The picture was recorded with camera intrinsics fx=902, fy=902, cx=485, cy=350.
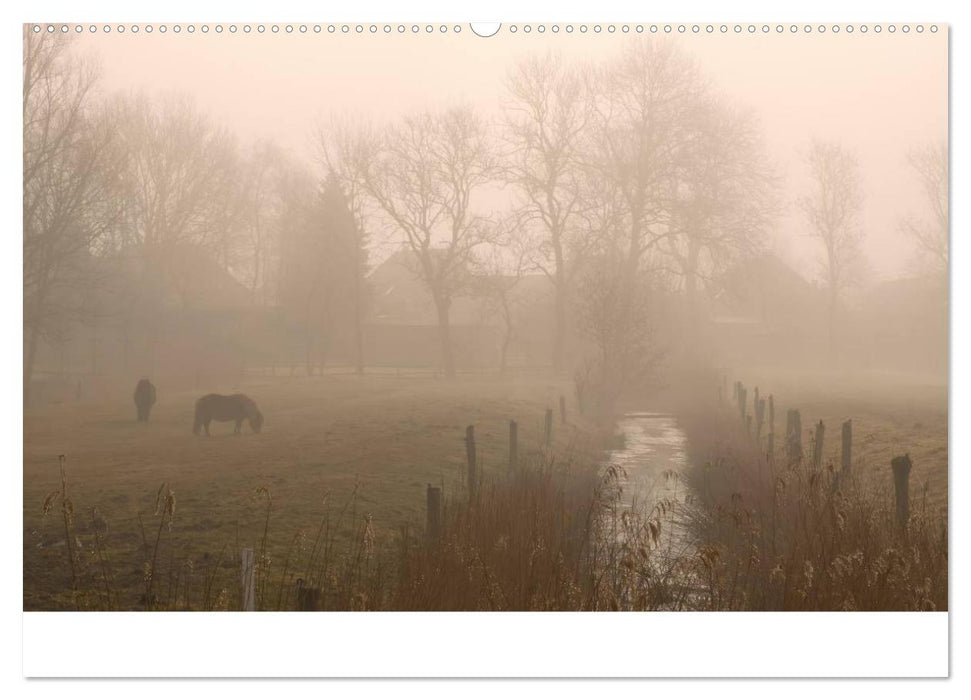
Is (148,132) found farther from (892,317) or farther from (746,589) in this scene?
(892,317)

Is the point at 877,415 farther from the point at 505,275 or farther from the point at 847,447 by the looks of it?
the point at 505,275

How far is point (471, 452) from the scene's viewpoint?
5852 millimetres

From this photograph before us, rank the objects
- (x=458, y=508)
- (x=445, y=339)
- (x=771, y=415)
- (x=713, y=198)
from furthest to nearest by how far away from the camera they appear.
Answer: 1. (x=713, y=198)
2. (x=445, y=339)
3. (x=771, y=415)
4. (x=458, y=508)

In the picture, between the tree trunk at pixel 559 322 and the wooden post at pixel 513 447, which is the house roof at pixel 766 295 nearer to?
the tree trunk at pixel 559 322

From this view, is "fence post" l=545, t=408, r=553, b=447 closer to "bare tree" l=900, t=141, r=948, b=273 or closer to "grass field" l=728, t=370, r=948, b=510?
"grass field" l=728, t=370, r=948, b=510

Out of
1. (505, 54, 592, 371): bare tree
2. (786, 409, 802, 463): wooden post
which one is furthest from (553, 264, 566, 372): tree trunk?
(786, 409, 802, 463): wooden post

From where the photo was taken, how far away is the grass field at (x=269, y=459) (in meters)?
4.91

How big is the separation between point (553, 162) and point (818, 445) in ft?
8.32

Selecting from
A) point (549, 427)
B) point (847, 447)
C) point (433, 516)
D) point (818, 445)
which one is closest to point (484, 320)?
point (549, 427)

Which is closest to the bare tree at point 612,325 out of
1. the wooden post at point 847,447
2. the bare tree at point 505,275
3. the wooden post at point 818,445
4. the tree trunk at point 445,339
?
the bare tree at point 505,275

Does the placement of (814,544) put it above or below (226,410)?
below

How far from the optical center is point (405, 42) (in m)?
5.06
